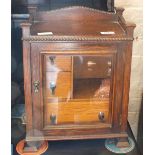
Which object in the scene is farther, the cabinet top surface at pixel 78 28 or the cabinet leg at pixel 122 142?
the cabinet leg at pixel 122 142

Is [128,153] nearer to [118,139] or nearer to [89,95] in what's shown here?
[118,139]

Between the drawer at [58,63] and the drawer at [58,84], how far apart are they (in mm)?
18

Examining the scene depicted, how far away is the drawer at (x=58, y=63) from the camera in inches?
Result: 37.9

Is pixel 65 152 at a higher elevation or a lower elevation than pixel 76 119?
lower

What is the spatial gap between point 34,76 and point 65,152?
0.33 meters

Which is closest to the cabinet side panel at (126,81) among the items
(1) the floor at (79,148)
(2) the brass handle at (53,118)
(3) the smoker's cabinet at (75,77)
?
(3) the smoker's cabinet at (75,77)

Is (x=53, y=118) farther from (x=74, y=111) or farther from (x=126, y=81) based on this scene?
(x=126, y=81)

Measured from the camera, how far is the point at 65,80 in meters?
0.99

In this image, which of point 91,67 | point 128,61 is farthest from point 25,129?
point 128,61

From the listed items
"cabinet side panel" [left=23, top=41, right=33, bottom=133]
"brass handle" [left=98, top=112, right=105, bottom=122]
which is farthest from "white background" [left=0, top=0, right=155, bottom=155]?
"brass handle" [left=98, top=112, right=105, bottom=122]

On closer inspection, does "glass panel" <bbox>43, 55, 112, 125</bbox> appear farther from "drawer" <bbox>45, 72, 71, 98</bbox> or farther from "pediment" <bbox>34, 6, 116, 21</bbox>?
"pediment" <bbox>34, 6, 116, 21</bbox>
